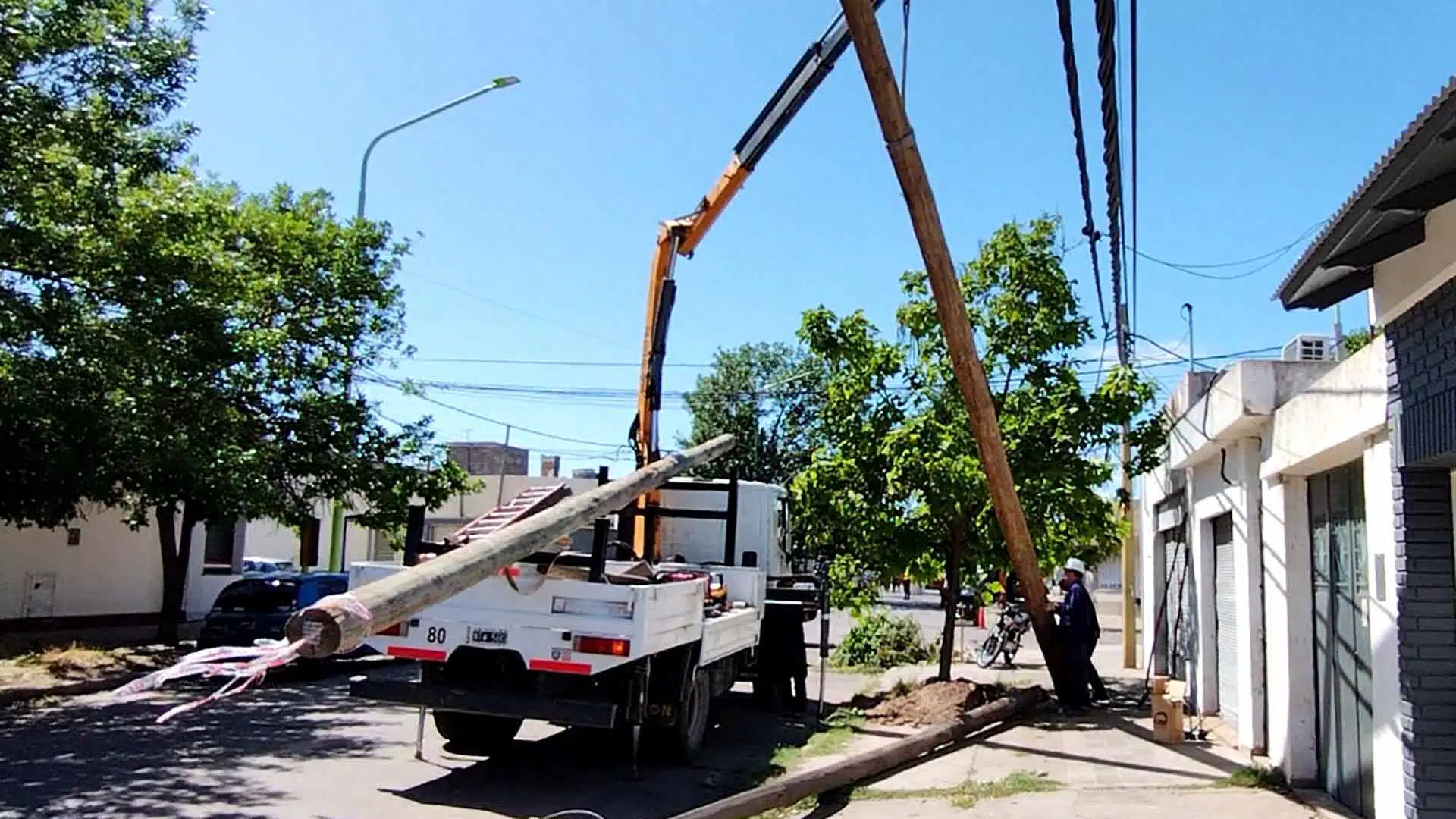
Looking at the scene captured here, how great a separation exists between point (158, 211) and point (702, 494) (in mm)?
7244

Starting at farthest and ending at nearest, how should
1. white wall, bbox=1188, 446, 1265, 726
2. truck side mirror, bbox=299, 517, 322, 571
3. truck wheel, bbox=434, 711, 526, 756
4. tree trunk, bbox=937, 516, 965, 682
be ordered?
truck side mirror, bbox=299, 517, 322, 571 < tree trunk, bbox=937, 516, 965, 682 < truck wheel, bbox=434, 711, 526, 756 < white wall, bbox=1188, 446, 1265, 726

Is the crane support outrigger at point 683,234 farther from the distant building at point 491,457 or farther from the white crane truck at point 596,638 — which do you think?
the distant building at point 491,457

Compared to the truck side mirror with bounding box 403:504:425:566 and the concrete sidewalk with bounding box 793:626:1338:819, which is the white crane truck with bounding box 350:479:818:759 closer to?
the truck side mirror with bounding box 403:504:425:566

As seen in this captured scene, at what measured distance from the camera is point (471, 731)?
11.5 meters

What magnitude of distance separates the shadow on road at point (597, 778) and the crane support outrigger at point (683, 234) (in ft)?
8.92

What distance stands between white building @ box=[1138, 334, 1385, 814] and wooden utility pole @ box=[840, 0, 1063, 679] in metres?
2.02

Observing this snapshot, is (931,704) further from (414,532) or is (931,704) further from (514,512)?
(414,532)

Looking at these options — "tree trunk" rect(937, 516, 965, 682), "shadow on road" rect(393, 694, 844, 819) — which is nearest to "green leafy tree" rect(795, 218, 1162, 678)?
"tree trunk" rect(937, 516, 965, 682)

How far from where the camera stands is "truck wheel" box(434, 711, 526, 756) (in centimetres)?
1145

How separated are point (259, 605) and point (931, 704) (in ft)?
35.6

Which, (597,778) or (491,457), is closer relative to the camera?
(597,778)

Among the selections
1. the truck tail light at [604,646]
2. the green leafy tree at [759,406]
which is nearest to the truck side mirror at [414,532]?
the truck tail light at [604,646]

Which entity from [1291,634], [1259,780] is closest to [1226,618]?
[1291,634]

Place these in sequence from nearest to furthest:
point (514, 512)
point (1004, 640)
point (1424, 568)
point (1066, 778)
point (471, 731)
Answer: point (1424, 568) < point (514, 512) < point (1066, 778) < point (471, 731) < point (1004, 640)
